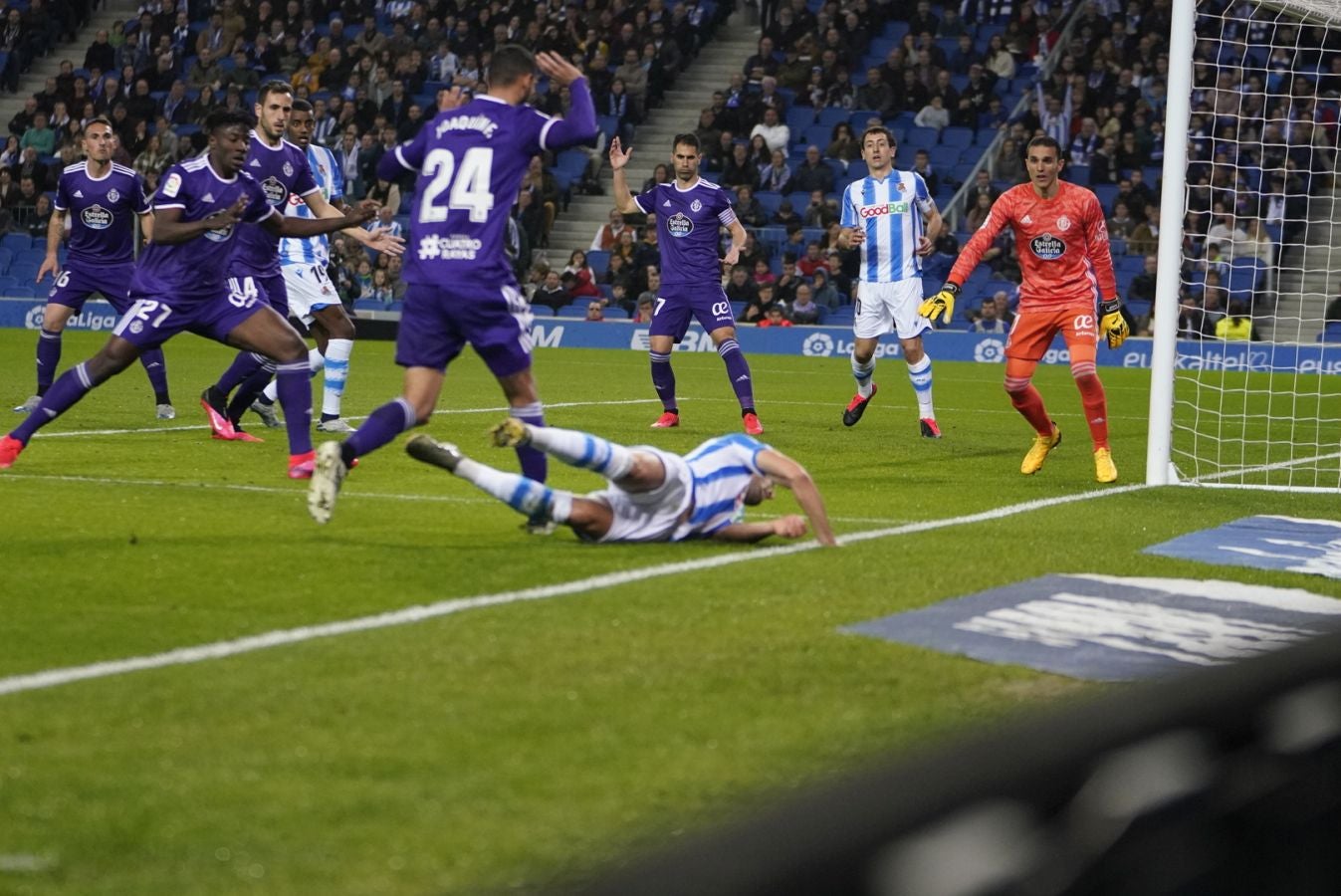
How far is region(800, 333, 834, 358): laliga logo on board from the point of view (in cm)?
2673

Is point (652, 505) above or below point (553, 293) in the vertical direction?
above

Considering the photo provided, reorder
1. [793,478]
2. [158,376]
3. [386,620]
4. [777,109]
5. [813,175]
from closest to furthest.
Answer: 1. [386,620]
2. [793,478]
3. [158,376]
4. [813,175]
5. [777,109]

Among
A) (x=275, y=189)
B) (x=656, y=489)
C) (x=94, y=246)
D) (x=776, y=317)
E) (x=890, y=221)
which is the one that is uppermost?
(x=275, y=189)

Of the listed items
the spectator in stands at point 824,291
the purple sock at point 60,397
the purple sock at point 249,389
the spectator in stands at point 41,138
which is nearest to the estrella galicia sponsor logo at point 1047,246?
the purple sock at point 249,389

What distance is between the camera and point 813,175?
91.8 feet

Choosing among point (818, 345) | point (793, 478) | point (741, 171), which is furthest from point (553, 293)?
point (793, 478)

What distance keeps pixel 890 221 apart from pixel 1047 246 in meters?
3.66

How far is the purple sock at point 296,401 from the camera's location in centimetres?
951

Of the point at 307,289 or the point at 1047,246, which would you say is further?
the point at 307,289

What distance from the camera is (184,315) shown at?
31.2 ft

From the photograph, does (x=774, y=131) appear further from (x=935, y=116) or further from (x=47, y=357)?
(x=47, y=357)

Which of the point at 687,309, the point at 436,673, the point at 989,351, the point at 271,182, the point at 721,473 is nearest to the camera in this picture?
the point at 436,673

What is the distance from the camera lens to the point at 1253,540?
25.9ft

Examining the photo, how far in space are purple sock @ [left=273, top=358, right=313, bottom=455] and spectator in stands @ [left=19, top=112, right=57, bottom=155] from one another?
86.0ft
